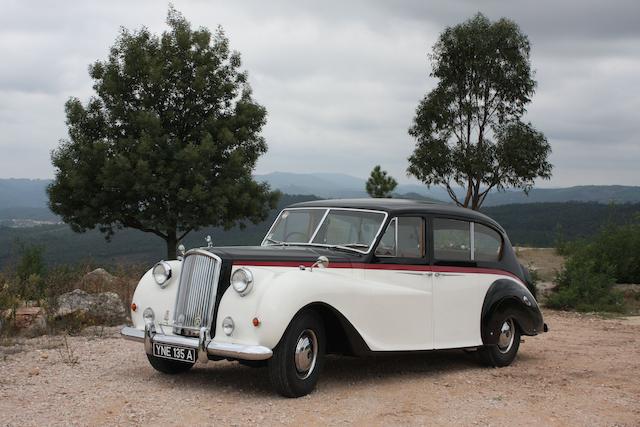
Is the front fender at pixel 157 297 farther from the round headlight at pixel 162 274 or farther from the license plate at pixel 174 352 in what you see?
the license plate at pixel 174 352

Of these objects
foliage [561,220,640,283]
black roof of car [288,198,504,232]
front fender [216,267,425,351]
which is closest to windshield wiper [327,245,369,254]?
front fender [216,267,425,351]

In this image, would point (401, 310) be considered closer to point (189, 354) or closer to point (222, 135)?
point (189, 354)

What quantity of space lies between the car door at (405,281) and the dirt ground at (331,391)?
51 centimetres

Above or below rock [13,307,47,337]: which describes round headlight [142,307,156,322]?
above

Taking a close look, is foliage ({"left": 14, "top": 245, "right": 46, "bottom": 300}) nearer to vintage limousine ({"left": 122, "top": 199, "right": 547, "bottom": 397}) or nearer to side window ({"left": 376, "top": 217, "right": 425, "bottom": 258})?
vintage limousine ({"left": 122, "top": 199, "right": 547, "bottom": 397})

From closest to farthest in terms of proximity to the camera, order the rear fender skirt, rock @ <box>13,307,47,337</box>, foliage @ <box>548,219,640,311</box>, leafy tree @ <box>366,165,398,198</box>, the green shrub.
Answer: the rear fender skirt → rock @ <box>13,307,47,337</box> → the green shrub → foliage @ <box>548,219,640,311</box> → leafy tree @ <box>366,165,398,198</box>

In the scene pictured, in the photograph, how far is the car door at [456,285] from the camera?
8367 mm

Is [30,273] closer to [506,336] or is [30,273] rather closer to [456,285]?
[456,285]

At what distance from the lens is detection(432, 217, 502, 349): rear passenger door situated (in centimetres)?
837

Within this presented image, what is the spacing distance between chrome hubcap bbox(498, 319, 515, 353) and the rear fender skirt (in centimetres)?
10

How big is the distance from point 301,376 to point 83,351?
144 inches

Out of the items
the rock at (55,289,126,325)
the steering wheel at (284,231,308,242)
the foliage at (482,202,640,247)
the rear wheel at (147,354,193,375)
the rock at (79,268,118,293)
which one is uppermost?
the foliage at (482,202,640,247)

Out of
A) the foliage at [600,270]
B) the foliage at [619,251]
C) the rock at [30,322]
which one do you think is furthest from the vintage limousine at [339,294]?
the foliage at [619,251]

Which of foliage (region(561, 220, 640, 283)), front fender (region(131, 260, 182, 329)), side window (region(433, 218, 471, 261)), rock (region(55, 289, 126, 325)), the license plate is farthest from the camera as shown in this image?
foliage (region(561, 220, 640, 283))
